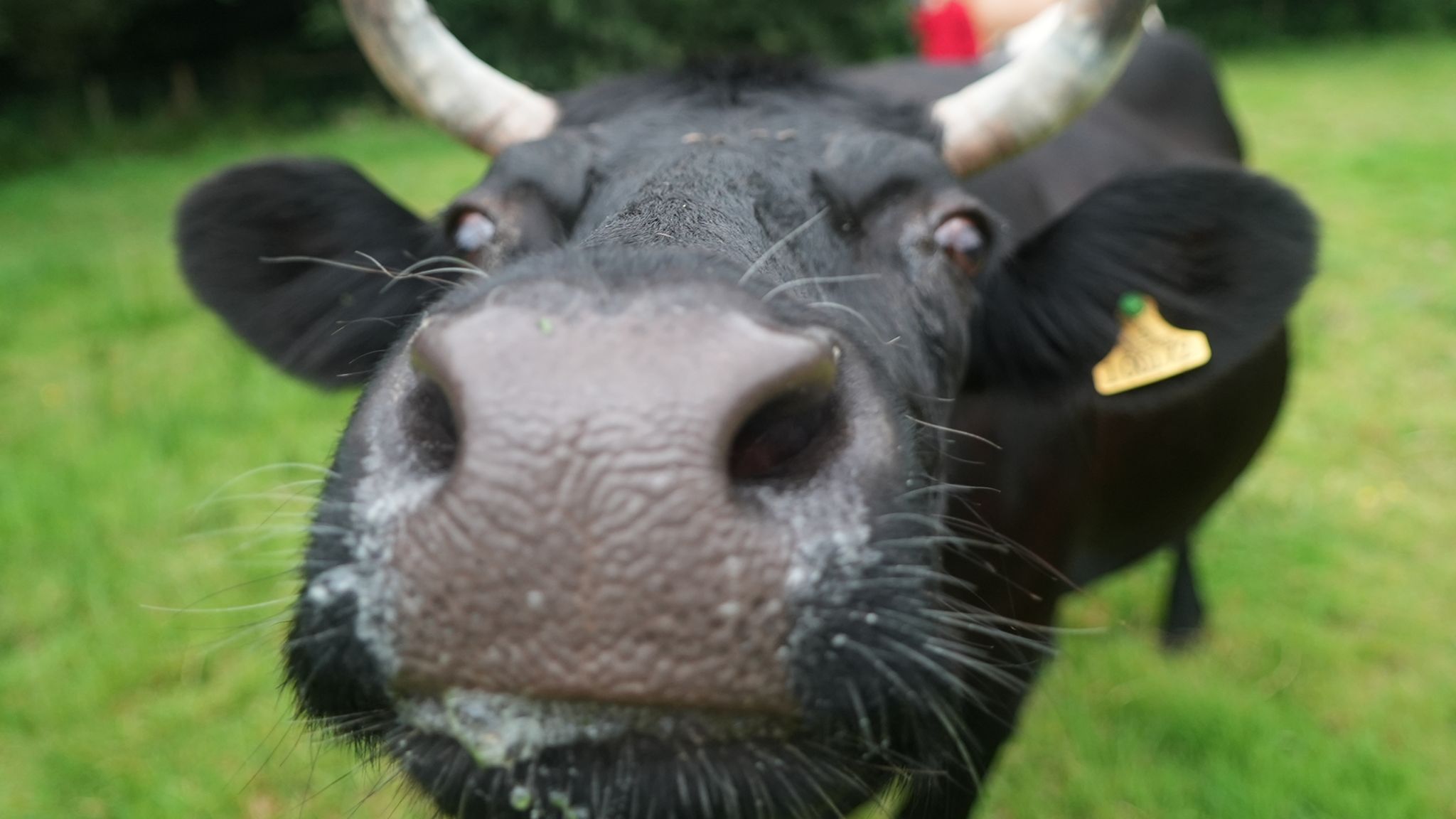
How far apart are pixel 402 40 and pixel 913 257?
52.3 inches

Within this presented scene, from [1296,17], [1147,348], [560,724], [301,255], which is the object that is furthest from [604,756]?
[1296,17]

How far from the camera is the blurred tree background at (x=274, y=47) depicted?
55.5 ft

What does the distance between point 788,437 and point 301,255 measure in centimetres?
213

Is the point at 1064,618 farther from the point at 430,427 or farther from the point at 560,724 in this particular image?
the point at 430,427

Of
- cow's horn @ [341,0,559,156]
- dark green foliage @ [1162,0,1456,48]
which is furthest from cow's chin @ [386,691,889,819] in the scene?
dark green foliage @ [1162,0,1456,48]

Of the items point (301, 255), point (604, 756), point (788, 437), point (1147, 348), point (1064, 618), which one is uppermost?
point (788, 437)

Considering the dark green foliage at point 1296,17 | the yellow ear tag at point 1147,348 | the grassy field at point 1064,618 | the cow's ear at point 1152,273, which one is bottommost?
the dark green foliage at point 1296,17

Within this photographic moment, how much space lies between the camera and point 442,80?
8.07ft

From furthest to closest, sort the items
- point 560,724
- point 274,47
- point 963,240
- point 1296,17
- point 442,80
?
point 1296,17
point 274,47
point 442,80
point 963,240
point 560,724

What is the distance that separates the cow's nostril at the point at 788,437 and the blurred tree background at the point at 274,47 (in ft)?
48.8

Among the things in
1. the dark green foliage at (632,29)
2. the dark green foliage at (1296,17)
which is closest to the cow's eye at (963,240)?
the dark green foliage at (632,29)

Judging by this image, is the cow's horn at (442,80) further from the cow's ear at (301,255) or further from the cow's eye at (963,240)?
the cow's eye at (963,240)

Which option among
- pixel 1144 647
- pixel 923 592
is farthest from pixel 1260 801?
pixel 923 592

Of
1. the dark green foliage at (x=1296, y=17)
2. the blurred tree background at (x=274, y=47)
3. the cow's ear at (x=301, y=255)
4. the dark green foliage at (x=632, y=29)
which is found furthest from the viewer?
the dark green foliage at (x=1296, y=17)
